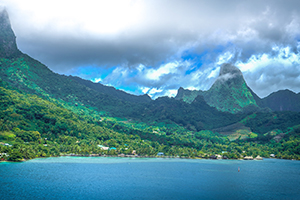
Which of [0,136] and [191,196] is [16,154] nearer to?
[0,136]

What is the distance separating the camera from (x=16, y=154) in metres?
99.7

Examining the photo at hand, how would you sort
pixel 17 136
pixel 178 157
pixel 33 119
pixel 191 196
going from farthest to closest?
1. pixel 178 157
2. pixel 33 119
3. pixel 17 136
4. pixel 191 196

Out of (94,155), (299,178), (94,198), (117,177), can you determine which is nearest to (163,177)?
(117,177)

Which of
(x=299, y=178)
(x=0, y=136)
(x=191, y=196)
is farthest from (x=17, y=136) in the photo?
(x=299, y=178)

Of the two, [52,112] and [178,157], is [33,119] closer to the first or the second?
[52,112]

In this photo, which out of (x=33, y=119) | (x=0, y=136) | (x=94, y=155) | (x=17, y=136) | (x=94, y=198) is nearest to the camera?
(x=94, y=198)

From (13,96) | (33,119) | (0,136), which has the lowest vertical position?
(0,136)

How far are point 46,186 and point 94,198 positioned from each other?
16548 millimetres

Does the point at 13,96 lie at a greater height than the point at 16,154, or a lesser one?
greater

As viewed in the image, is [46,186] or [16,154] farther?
[16,154]

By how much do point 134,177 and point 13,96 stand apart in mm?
142961

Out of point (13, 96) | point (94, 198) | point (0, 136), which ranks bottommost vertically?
point (94, 198)

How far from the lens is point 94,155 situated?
514 feet

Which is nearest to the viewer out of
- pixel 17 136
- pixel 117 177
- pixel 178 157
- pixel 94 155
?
pixel 117 177
